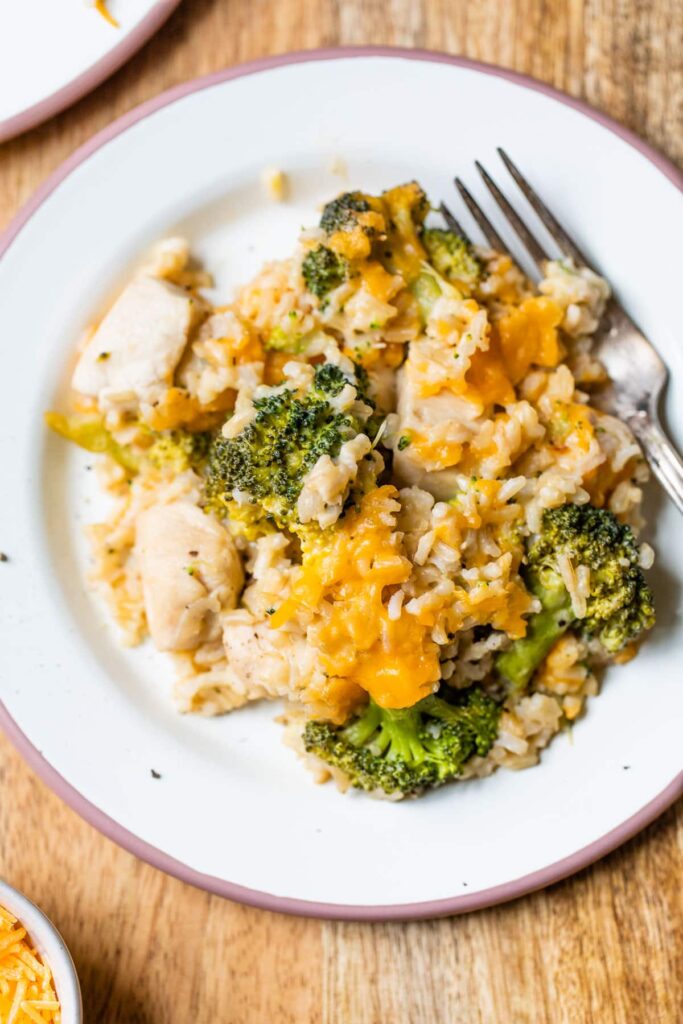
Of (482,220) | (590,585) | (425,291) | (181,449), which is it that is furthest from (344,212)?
(590,585)

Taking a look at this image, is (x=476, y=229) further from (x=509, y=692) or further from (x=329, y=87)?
(x=509, y=692)

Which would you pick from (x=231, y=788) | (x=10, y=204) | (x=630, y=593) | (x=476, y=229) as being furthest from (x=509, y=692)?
(x=10, y=204)

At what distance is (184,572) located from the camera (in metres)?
3.21

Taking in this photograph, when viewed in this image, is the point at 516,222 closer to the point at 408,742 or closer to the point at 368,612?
the point at 368,612

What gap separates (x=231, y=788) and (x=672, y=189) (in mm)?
2407

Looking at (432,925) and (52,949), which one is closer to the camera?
(52,949)

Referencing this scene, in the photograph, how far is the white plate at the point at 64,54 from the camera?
3.53m

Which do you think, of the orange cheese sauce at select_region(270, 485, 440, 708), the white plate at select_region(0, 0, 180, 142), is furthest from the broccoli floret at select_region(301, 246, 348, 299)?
the white plate at select_region(0, 0, 180, 142)

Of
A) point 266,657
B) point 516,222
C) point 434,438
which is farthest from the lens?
point 516,222

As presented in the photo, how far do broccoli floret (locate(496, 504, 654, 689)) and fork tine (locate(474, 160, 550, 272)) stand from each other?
88cm

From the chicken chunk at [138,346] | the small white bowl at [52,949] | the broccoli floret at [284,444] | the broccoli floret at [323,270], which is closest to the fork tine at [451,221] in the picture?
the broccoli floret at [323,270]

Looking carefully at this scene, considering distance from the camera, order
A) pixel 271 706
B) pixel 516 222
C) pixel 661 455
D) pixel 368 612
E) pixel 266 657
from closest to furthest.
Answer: pixel 368 612 → pixel 266 657 → pixel 661 455 → pixel 516 222 → pixel 271 706

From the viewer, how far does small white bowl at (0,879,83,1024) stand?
307 centimetres

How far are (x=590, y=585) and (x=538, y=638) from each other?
0.24 m
